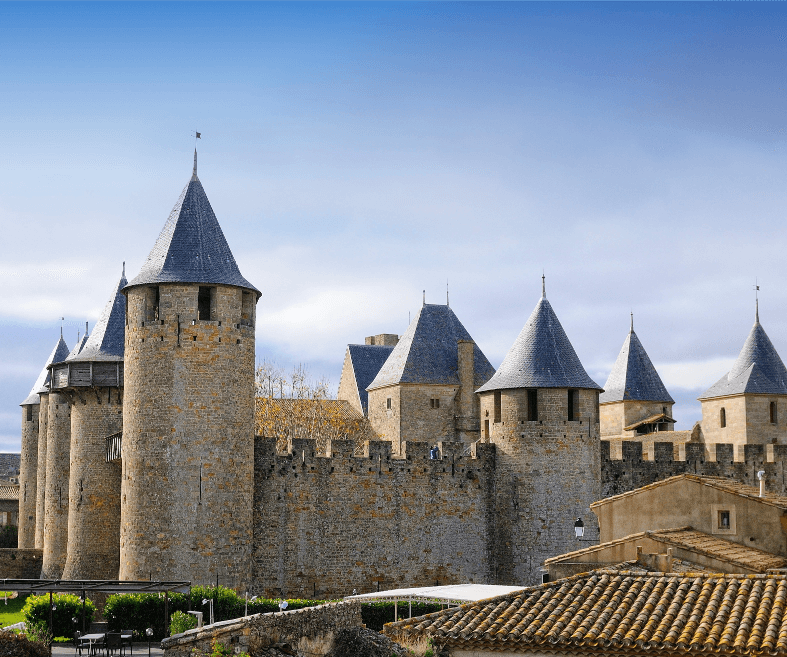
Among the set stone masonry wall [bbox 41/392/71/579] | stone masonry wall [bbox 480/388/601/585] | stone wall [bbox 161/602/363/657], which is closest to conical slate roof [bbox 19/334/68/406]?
stone masonry wall [bbox 41/392/71/579]

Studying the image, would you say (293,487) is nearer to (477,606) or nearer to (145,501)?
(145,501)

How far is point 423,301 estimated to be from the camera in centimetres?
4638

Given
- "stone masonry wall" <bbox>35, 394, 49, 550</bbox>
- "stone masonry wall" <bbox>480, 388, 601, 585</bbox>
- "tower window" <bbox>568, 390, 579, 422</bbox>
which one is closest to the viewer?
"stone masonry wall" <bbox>480, 388, 601, 585</bbox>

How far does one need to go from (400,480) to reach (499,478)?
2.77m

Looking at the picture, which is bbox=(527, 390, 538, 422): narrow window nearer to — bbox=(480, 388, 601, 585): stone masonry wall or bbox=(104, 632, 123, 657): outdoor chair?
bbox=(480, 388, 601, 585): stone masonry wall

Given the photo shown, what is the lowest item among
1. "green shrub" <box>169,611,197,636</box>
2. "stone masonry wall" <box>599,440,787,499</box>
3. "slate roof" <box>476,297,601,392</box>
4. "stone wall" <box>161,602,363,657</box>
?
"green shrub" <box>169,611,197,636</box>

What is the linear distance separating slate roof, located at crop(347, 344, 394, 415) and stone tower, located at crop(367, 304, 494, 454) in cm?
615

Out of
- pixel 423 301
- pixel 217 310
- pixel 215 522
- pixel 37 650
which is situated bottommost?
pixel 37 650

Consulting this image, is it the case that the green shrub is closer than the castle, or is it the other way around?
the green shrub

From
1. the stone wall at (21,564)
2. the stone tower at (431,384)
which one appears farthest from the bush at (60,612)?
the stone tower at (431,384)

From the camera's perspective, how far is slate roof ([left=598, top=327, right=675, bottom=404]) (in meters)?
49.4

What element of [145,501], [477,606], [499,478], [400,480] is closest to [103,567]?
[145,501]

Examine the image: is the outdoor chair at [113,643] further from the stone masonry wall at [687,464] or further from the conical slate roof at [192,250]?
the stone masonry wall at [687,464]

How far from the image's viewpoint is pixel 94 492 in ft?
101
